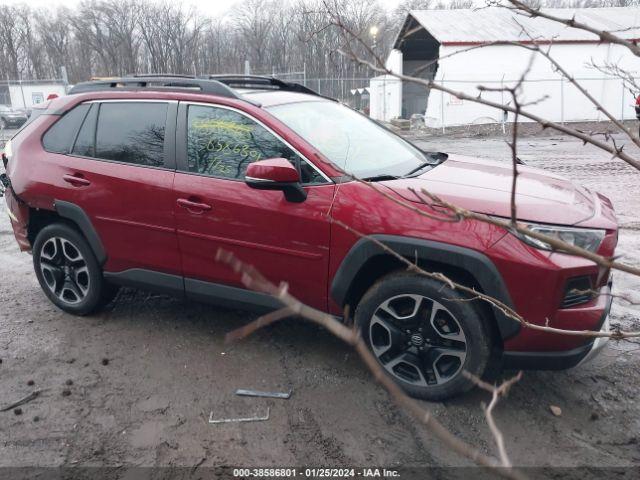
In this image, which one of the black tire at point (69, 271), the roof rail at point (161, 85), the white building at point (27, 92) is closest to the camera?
the roof rail at point (161, 85)

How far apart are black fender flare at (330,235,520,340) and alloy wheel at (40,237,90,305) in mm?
2292

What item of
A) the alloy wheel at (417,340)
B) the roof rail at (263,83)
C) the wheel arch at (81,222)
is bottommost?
the alloy wheel at (417,340)

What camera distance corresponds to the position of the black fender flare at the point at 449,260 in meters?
2.96

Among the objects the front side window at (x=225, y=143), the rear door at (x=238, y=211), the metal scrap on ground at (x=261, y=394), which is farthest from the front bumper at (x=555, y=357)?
the front side window at (x=225, y=143)

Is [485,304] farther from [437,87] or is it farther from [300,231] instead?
[437,87]

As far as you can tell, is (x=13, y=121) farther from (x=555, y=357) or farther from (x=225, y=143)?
(x=555, y=357)

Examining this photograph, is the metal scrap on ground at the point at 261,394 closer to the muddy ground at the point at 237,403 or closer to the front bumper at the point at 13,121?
the muddy ground at the point at 237,403

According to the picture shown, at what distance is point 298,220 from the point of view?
337 centimetres

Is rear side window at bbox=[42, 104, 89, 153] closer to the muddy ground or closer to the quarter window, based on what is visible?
the quarter window

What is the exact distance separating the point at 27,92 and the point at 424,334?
28952 mm

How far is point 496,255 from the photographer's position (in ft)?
9.64

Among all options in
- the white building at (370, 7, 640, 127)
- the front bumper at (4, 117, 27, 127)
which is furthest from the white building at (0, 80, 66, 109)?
the white building at (370, 7, 640, 127)

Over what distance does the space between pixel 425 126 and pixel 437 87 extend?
2381 centimetres

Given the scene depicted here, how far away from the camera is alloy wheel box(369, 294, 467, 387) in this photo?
3176 mm
